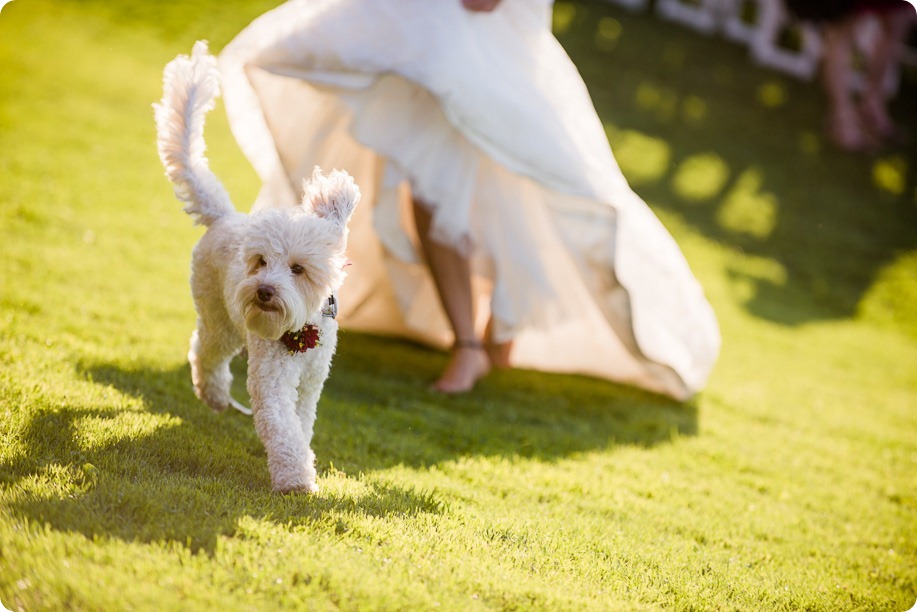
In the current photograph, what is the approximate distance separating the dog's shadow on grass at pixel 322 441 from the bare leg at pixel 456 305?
156 mm

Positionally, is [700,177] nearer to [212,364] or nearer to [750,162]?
[750,162]

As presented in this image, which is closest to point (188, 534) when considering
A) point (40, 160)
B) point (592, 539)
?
point (592, 539)

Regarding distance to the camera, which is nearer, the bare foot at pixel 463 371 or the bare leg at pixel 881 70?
the bare foot at pixel 463 371

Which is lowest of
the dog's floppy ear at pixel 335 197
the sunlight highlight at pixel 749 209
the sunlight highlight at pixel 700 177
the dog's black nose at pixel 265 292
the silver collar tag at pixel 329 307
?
the sunlight highlight at pixel 749 209

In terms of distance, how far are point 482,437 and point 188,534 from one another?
2.31 meters

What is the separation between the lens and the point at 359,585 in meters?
2.90

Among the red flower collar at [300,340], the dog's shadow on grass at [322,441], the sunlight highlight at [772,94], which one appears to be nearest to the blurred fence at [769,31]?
the sunlight highlight at [772,94]

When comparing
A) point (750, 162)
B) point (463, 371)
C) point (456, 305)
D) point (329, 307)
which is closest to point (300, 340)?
point (329, 307)

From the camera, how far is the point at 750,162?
13234mm

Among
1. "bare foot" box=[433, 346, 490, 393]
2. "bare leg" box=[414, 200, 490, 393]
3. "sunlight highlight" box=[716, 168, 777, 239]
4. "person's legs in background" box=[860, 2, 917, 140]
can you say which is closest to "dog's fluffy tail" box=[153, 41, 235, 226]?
"bare leg" box=[414, 200, 490, 393]

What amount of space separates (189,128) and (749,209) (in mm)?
9818

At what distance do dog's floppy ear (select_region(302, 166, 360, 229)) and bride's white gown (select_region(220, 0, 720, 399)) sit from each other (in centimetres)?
150

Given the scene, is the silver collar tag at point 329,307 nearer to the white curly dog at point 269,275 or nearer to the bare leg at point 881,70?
the white curly dog at point 269,275

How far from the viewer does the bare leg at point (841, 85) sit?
44.2ft
